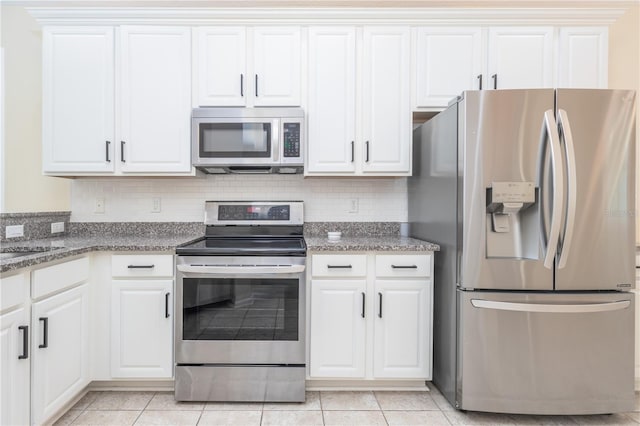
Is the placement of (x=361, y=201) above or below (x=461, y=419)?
above

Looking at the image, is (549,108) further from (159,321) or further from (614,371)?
(159,321)

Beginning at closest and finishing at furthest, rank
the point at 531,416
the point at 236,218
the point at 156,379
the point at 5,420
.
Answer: the point at 5,420 < the point at 531,416 < the point at 156,379 < the point at 236,218

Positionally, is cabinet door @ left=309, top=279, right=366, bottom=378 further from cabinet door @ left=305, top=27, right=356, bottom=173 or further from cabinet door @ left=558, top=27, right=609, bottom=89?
cabinet door @ left=558, top=27, right=609, bottom=89

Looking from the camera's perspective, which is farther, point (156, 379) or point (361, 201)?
point (361, 201)

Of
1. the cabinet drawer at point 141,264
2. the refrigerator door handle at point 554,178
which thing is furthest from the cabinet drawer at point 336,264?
the refrigerator door handle at point 554,178

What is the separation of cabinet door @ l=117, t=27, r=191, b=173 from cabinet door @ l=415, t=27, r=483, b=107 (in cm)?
156

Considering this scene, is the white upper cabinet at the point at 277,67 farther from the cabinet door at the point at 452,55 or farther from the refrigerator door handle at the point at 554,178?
the refrigerator door handle at the point at 554,178

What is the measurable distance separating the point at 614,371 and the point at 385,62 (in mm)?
2182

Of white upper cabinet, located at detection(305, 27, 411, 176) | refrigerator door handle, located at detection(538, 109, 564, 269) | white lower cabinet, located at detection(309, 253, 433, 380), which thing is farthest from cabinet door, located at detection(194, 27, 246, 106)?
refrigerator door handle, located at detection(538, 109, 564, 269)

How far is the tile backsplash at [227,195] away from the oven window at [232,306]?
800mm

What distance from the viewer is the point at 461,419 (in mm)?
1917

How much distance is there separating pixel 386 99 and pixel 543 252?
51.4 inches

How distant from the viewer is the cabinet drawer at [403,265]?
2117mm

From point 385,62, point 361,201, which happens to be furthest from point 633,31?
point 361,201
